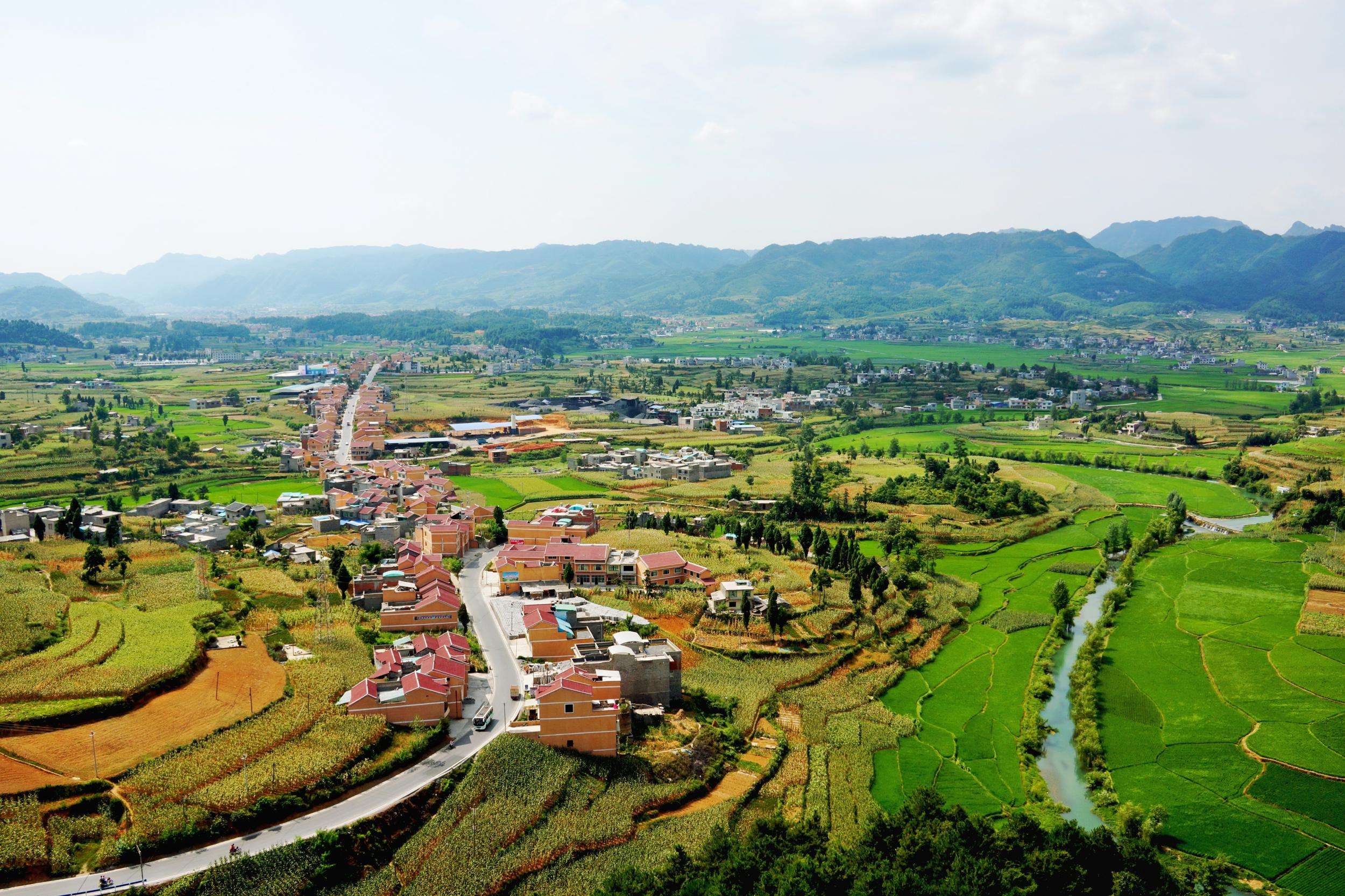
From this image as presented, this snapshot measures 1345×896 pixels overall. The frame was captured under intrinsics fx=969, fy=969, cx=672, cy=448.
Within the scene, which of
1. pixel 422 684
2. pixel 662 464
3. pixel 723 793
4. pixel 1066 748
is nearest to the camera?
pixel 723 793

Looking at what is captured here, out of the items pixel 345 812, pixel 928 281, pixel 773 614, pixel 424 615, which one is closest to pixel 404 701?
pixel 345 812

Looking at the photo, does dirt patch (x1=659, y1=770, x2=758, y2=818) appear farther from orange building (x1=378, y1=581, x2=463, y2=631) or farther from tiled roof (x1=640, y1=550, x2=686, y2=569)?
tiled roof (x1=640, y1=550, x2=686, y2=569)

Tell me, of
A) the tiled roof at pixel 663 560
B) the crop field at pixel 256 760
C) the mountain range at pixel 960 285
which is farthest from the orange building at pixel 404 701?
the mountain range at pixel 960 285

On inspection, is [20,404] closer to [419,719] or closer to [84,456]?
[84,456]

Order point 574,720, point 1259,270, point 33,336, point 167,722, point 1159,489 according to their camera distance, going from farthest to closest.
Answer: point 1259,270, point 33,336, point 1159,489, point 574,720, point 167,722

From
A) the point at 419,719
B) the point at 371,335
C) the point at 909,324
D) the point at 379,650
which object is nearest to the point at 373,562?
the point at 379,650

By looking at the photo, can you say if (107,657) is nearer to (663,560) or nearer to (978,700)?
(663,560)

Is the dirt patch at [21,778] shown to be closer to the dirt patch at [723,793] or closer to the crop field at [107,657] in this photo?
the crop field at [107,657]
